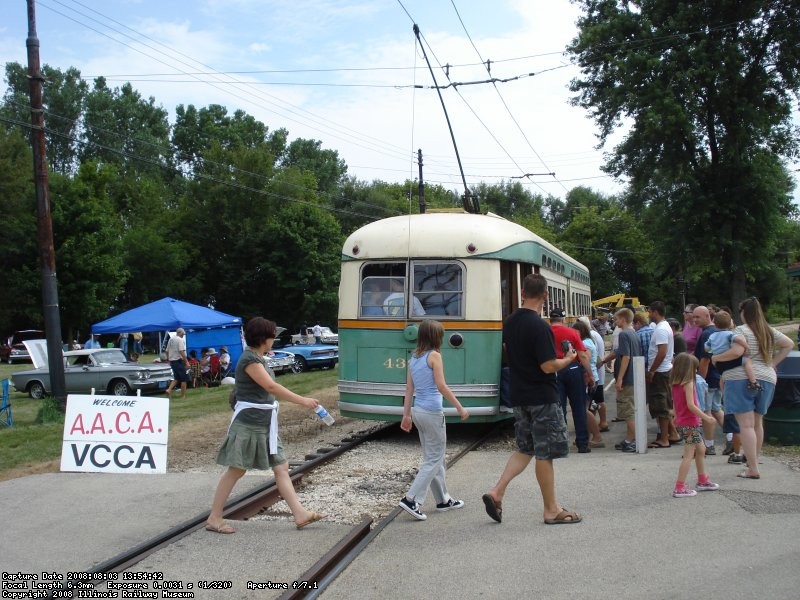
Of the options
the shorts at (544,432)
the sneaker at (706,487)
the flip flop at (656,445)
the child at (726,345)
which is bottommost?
the flip flop at (656,445)

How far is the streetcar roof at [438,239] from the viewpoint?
34.7 feet

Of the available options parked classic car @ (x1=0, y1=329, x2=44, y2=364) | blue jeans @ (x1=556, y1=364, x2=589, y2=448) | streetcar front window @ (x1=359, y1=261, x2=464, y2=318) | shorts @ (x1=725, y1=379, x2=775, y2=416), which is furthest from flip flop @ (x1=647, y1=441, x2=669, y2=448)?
parked classic car @ (x1=0, y1=329, x2=44, y2=364)

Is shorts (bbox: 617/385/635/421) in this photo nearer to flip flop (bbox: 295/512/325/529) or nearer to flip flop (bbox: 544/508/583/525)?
flip flop (bbox: 544/508/583/525)

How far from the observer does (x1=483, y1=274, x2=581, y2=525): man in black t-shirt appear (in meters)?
5.98

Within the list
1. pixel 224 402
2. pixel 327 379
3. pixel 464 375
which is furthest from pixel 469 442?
pixel 327 379

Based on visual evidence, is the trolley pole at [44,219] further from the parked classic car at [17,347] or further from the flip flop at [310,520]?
the parked classic car at [17,347]

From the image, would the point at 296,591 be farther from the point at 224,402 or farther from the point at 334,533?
the point at 224,402

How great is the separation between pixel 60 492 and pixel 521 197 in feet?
251

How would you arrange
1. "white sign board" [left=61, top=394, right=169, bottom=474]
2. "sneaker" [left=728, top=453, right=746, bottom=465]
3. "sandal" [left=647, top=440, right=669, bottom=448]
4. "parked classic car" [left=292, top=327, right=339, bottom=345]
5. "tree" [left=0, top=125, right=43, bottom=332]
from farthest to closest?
"tree" [left=0, top=125, right=43, bottom=332], "parked classic car" [left=292, top=327, right=339, bottom=345], "sandal" [left=647, top=440, right=669, bottom=448], "sneaker" [left=728, top=453, right=746, bottom=465], "white sign board" [left=61, top=394, right=169, bottom=474]

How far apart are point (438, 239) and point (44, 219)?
8444mm

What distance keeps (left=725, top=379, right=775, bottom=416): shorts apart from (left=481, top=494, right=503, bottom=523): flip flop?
2.84 meters

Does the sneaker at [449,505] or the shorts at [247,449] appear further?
the sneaker at [449,505]

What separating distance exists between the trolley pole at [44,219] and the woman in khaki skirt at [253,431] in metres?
9.87

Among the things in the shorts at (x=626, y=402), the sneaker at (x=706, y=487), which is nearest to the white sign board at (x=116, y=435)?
the sneaker at (x=706, y=487)
